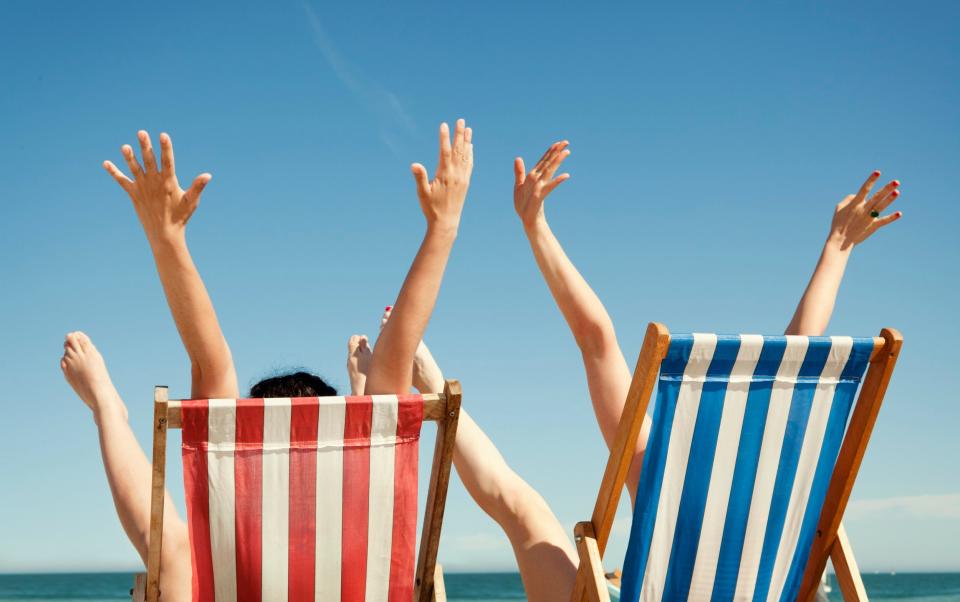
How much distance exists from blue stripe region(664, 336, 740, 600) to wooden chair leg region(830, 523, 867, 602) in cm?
48

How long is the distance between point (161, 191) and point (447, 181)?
0.76m

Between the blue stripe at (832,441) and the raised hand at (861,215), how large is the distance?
3.14ft

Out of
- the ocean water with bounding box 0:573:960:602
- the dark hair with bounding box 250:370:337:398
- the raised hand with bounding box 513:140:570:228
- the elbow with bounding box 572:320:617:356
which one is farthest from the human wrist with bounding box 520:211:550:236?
the ocean water with bounding box 0:573:960:602

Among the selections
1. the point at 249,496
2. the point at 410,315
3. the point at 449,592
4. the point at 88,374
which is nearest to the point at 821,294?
the point at 410,315

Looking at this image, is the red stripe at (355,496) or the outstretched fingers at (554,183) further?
the outstretched fingers at (554,183)

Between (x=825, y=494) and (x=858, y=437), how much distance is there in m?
0.19

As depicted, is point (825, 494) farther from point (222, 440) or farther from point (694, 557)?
point (222, 440)

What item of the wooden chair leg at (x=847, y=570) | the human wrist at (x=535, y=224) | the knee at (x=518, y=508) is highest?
the human wrist at (x=535, y=224)

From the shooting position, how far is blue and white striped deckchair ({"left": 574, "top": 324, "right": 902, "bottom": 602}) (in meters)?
2.47

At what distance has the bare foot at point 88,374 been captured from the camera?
312 centimetres

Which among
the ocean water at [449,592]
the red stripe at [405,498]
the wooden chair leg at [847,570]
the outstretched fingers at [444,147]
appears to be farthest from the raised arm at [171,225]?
the ocean water at [449,592]

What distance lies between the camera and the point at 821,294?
3264mm

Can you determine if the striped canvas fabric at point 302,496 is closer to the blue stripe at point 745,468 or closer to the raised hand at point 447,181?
the raised hand at point 447,181

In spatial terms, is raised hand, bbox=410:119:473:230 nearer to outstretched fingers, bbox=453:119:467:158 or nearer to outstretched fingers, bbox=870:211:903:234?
outstretched fingers, bbox=453:119:467:158
